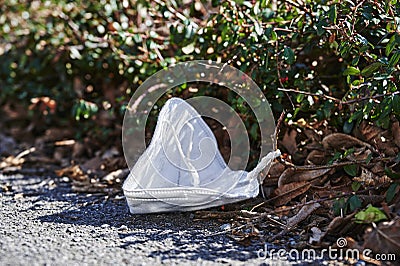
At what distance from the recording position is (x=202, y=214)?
1963mm

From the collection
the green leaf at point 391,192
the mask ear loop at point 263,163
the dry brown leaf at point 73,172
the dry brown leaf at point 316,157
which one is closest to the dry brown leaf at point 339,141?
the dry brown leaf at point 316,157

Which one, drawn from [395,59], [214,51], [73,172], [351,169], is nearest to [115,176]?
[73,172]

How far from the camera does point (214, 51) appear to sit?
2400mm

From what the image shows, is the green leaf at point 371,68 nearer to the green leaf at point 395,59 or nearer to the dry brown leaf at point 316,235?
the green leaf at point 395,59

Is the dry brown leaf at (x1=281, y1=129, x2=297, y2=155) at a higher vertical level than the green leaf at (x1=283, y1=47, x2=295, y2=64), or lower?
lower

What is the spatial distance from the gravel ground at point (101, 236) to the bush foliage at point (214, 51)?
23.3 inches

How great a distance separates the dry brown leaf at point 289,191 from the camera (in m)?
2.02

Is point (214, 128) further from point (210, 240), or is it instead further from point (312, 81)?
point (210, 240)

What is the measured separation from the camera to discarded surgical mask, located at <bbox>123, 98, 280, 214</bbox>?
1.94 metres

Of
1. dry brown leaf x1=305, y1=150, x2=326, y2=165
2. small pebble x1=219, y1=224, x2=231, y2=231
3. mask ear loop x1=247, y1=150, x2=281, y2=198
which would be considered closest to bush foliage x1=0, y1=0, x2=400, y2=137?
dry brown leaf x1=305, y1=150, x2=326, y2=165

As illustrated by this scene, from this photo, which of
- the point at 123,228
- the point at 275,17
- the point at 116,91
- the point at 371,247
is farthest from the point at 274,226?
the point at 116,91

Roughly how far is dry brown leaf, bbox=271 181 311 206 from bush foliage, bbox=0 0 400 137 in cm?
28

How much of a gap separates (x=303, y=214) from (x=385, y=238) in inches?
12.9

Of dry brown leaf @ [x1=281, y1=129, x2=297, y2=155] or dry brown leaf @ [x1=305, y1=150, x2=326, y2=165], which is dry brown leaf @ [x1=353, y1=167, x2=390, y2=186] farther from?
dry brown leaf @ [x1=281, y1=129, x2=297, y2=155]
